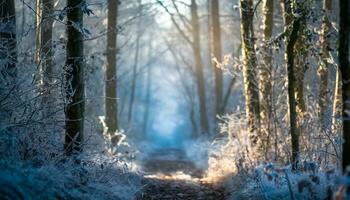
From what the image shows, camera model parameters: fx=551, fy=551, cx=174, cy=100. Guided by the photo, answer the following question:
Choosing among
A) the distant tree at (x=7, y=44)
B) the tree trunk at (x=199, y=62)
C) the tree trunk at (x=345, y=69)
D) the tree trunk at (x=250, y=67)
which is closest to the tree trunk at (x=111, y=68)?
the tree trunk at (x=250, y=67)

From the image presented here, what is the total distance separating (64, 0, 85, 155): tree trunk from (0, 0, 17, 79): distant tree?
0.94 m

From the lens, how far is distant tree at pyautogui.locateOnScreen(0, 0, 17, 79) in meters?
8.45

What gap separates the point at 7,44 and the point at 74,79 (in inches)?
52.7

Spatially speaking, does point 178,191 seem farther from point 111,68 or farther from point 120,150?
point 111,68

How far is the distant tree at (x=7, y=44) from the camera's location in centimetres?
845

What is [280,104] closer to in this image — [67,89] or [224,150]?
[224,150]

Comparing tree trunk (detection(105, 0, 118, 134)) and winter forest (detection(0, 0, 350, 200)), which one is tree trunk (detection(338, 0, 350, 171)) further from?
tree trunk (detection(105, 0, 118, 134))

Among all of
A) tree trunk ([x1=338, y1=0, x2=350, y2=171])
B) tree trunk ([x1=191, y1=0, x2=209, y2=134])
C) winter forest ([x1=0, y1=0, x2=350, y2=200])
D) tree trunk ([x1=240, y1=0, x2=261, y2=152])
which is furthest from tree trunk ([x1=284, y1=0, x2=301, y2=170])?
tree trunk ([x1=191, y1=0, x2=209, y2=134])

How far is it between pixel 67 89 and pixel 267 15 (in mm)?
7251

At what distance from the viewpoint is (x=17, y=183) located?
6.51 metres

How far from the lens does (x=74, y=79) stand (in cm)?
964

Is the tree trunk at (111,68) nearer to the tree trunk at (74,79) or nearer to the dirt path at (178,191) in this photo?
the dirt path at (178,191)

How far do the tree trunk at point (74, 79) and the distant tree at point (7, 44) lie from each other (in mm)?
944

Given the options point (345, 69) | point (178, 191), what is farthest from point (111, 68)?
point (345, 69)
